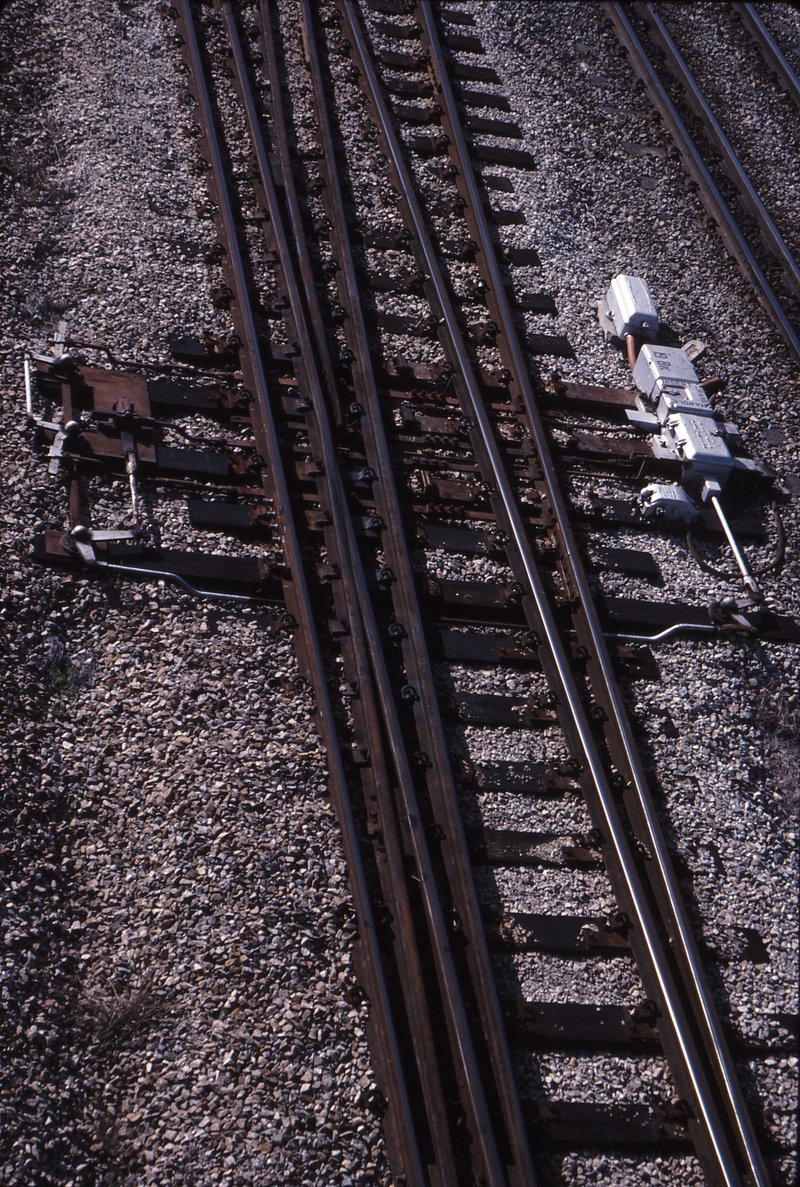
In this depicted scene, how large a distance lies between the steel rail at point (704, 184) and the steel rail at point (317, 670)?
470 cm

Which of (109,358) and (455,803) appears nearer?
(455,803)

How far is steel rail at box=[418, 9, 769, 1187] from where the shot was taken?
5.11 metres

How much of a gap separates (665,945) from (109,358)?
5.49 meters

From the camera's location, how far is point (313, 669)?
249 inches

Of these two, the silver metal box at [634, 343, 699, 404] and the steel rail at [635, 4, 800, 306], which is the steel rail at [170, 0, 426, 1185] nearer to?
the silver metal box at [634, 343, 699, 404]

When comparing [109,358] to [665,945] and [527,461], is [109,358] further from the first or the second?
[665,945]

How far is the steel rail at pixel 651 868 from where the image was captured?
5.11m

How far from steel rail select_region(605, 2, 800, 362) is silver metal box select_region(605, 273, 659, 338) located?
48.5 inches

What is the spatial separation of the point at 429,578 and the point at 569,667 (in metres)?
1.10

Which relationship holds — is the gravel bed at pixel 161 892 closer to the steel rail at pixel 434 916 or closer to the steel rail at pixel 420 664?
the steel rail at pixel 434 916

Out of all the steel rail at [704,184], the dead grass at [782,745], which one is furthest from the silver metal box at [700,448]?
the dead grass at [782,745]

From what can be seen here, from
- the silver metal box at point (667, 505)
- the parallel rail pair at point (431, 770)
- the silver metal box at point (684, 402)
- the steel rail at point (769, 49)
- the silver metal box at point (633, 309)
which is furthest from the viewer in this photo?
the steel rail at point (769, 49)

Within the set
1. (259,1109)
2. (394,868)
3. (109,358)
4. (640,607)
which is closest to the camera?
(259,1109)

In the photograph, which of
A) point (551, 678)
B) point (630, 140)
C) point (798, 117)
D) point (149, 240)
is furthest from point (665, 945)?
point (798, 117)
